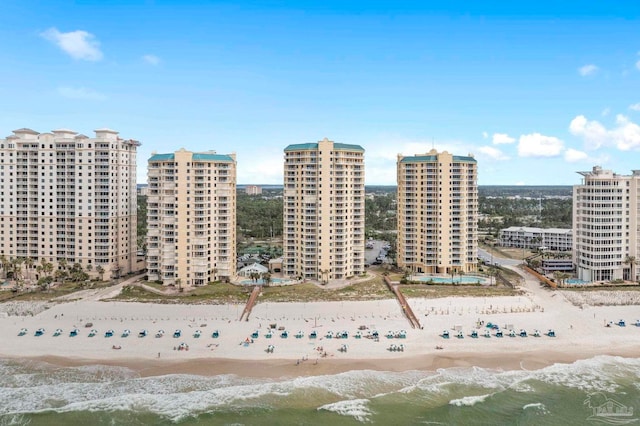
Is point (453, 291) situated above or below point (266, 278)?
below

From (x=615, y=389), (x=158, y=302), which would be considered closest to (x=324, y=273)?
(x=158, y=302)


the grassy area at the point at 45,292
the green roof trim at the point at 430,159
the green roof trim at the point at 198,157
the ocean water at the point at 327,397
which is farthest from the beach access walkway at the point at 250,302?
the green roof trim at the point at 430,159

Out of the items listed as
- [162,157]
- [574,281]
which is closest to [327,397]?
[162,157]

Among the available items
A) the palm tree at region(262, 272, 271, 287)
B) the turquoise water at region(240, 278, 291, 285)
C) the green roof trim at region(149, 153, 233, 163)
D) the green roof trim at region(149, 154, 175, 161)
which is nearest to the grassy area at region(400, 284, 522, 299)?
the turquoise water at region(240, 278, 291, 285)

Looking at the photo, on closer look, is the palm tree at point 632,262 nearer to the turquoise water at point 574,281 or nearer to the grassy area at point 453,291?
the turquoise water at point 574,281

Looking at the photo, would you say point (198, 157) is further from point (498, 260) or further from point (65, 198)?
point (498, 260)

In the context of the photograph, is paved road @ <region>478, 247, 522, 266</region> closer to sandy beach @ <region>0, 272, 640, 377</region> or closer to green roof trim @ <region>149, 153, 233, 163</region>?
sandy beach @ <region>0, 272, 640, 377</region>

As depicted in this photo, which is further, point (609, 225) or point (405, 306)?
point (609, 225)
